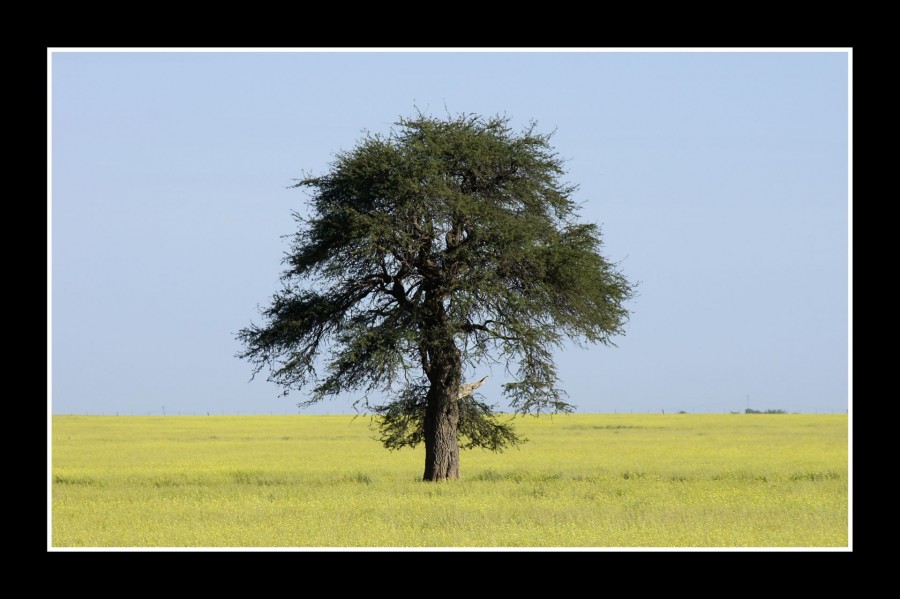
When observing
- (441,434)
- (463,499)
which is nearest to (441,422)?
(441,434)

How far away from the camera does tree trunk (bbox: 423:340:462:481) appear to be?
32.6m

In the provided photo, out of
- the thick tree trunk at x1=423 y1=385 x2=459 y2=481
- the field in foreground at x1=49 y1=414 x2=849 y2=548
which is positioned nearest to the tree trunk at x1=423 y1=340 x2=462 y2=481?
the thick tree trunk at x1=423 y1=385 x2=459 y2=481

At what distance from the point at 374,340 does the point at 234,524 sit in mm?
8454

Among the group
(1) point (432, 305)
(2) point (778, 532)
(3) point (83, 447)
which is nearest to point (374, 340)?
(1) point (432, 305)

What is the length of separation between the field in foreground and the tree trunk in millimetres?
A: 831

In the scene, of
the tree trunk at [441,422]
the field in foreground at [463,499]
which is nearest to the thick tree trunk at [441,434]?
the tree trunk at [441,422]

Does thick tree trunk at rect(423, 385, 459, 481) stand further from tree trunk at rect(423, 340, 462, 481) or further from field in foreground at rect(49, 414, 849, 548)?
field in foreground at rect(49, 414, 849, 548)

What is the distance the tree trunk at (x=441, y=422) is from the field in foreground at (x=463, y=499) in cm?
83

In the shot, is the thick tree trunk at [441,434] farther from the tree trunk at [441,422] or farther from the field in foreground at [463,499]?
the field in foreground at [463,499]

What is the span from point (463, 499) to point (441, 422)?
5303 millimetres

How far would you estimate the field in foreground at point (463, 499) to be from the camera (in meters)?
21.5

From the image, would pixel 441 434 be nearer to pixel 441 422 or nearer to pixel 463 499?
pixel 441 422

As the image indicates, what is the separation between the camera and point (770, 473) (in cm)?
3628

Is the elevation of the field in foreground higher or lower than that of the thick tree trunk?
lower
